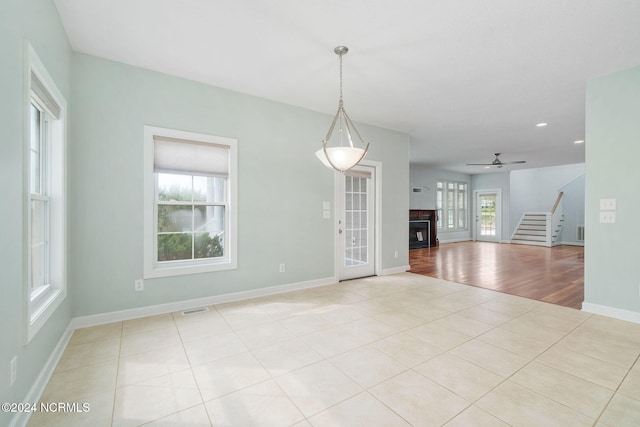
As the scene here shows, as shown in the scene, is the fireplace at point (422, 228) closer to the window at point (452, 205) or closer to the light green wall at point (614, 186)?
the window at point (452, 205)

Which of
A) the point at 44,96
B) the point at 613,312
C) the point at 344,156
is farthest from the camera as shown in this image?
the point at 613,312

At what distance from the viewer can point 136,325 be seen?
9.68ft

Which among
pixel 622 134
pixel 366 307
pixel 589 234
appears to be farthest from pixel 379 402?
pixel 622 134

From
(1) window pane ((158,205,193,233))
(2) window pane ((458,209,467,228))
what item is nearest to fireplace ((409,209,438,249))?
(2) window pane ((458,209,467,228))

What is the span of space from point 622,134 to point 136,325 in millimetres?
5552

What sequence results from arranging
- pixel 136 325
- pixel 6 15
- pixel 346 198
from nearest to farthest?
pixel 6 15, pixel 136 325, pixel 346 198

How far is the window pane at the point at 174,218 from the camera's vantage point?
11.1 feet

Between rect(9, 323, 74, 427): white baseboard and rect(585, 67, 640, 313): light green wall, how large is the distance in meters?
5.07

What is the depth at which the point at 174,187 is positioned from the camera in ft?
11.3

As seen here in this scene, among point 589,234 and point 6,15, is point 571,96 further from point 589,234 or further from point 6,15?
point 6,15

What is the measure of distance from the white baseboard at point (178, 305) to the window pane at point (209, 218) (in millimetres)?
856

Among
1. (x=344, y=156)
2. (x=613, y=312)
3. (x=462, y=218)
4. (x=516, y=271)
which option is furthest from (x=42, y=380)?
(x=462, y=218)

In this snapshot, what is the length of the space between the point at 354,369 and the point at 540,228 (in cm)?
1119

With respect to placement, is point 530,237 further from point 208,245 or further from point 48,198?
point 48,198
